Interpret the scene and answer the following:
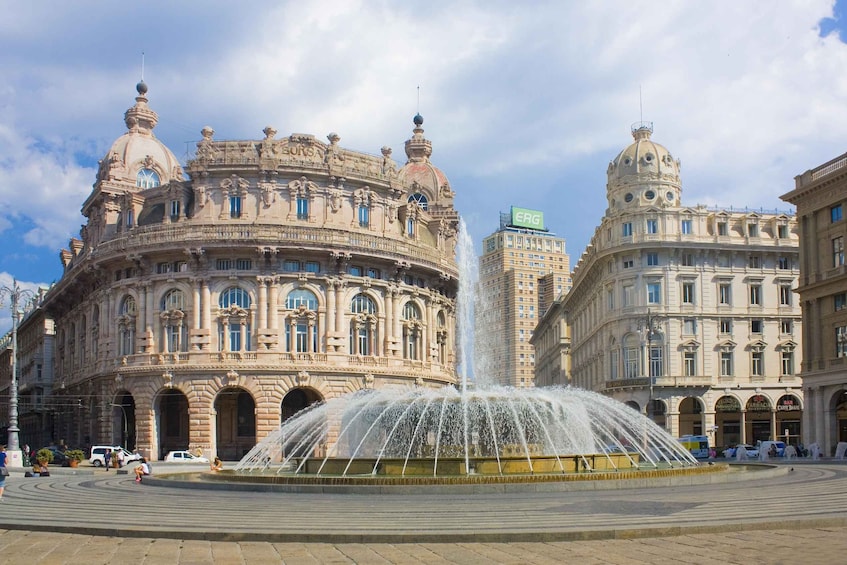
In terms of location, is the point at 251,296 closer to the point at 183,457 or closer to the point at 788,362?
the point at 183,457

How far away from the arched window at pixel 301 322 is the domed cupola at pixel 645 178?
27981 mm

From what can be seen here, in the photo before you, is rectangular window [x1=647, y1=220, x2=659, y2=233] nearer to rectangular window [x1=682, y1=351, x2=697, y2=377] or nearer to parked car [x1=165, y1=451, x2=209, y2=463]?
rectangular window [x1=682, y1=351, x2=697, y2=377]

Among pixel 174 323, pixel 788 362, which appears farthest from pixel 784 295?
pixel 174 323

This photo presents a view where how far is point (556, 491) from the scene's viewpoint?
22.2 metres

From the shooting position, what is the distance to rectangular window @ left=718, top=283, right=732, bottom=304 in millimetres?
72875

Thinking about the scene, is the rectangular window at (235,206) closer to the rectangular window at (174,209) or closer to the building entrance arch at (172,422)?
the rectangular window at (174,209)

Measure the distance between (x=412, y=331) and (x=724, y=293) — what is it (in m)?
24.1

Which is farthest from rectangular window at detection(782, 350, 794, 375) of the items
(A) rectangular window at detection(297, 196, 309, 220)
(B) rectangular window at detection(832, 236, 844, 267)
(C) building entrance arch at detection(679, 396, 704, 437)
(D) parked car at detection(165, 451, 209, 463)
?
(D) parked car at detection(165, 451, 209, 463)

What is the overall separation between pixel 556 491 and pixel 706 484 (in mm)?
4302

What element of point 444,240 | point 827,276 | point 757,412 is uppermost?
point 444,240

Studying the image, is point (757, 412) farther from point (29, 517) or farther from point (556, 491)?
point (29, 517)

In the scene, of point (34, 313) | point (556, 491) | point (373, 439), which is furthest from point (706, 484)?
point (34, 313)

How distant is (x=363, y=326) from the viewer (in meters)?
61.8

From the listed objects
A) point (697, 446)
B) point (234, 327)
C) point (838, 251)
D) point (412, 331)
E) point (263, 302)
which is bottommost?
point (697, 446)
